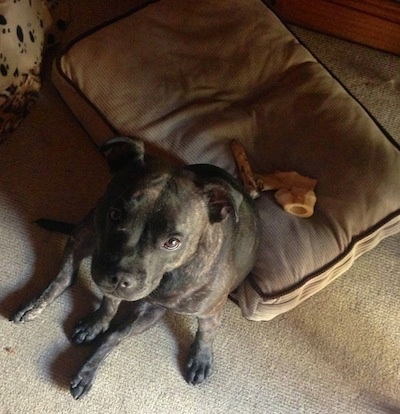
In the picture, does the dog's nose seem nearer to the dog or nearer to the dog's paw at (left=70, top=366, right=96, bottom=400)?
the dog

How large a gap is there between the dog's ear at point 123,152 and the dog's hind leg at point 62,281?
1.19 ft

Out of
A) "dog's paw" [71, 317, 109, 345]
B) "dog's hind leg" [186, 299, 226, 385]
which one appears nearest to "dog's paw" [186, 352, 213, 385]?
"dog's hind leg" [186, 299, 226, 385]

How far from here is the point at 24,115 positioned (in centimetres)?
242

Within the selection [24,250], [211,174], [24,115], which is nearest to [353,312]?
[211,174]

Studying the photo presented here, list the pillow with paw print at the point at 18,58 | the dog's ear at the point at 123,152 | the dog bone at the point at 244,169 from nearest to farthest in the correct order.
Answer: the dog's ear at the point at 123,152
the dog bone at the point at 244,169
the pillow with paw print at the point at 18,58

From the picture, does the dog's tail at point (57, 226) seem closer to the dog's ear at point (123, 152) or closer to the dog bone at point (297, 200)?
the dog's ear at point (123, 152)

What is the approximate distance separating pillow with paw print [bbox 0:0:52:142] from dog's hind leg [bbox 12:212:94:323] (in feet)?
1.84

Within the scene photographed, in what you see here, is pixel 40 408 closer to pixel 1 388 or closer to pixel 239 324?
pixel 1 388

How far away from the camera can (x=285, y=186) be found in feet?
7.07

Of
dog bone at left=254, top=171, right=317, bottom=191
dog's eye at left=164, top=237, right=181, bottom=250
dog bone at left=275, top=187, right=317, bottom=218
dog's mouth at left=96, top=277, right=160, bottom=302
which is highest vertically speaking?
dog's eye at left=164, top=237, right=181, bottom=250

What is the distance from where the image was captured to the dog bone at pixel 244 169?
212cm

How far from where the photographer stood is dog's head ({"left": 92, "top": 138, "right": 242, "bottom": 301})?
5.06 feet

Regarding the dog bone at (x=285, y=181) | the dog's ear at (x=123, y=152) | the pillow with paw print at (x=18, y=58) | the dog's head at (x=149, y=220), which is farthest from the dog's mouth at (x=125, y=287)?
the pillow with paw print at (x=18, y=58)

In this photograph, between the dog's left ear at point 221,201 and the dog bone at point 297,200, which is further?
the dog bone at point 297,200
